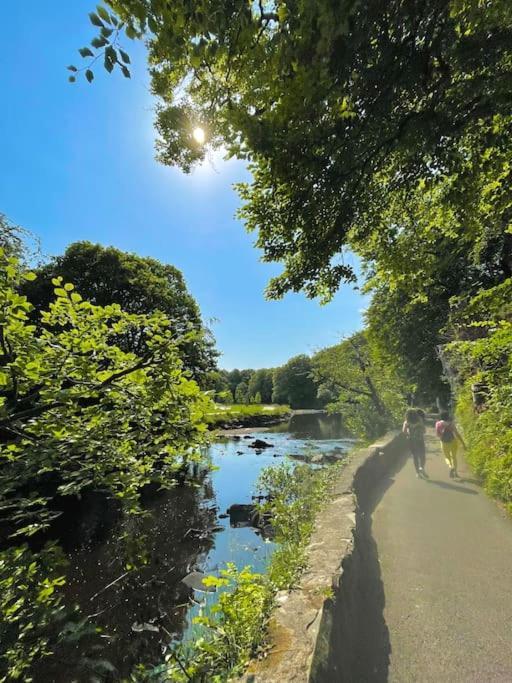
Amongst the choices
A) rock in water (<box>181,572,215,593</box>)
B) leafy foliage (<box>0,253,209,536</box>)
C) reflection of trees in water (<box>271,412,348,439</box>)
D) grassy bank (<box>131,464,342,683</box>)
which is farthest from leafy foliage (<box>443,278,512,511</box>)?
reflection of trees in water (<box>271,412,348,439</box>)

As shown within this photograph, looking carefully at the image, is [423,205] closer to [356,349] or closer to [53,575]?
[53,575]

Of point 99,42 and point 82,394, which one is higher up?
Result: point 99,42

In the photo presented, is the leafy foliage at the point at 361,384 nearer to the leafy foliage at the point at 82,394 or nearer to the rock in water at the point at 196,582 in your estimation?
the rock in water at the point at 196,582

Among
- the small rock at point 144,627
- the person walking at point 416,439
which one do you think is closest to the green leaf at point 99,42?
the small rock at point 144,627

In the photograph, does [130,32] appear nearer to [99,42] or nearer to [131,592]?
[99,42]

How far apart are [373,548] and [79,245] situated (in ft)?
69.0

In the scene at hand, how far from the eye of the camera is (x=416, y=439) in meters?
10.2

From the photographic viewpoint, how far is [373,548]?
5.56m

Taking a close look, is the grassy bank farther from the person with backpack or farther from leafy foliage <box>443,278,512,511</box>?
the person with backpack

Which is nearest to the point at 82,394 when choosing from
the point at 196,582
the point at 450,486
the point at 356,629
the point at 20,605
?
the point at 20,605

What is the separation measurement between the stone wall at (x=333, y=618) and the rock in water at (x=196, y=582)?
3210mm

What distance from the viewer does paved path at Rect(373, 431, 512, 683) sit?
122 inches

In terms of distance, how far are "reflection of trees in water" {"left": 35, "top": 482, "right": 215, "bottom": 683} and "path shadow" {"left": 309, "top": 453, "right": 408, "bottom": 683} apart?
1840mm

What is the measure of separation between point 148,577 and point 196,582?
3.58ft
